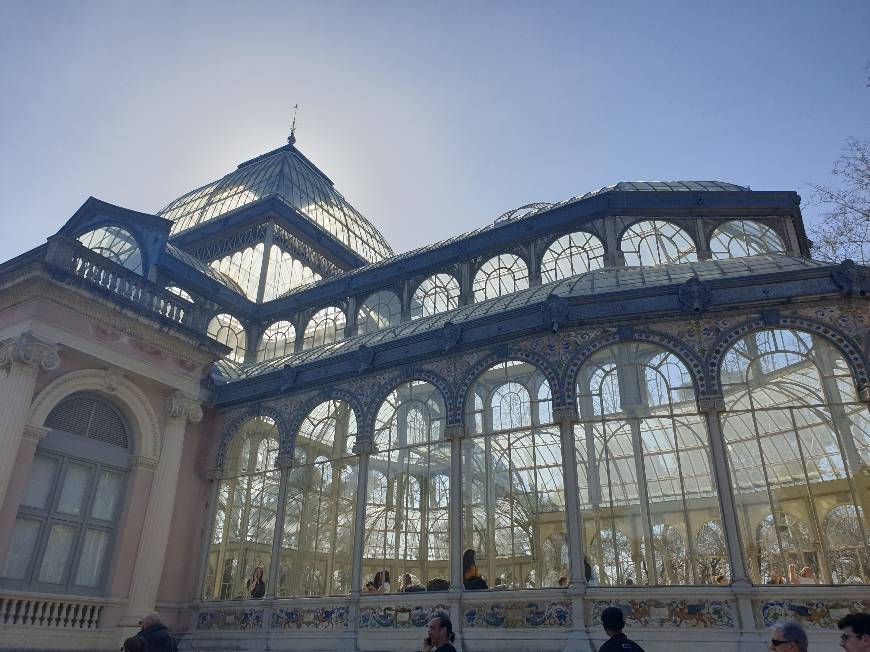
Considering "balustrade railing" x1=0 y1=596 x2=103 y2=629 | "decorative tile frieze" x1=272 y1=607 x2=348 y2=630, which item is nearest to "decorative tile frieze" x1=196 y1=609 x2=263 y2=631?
"decorative tile frieze" x1=272 y1=607 x2=348 y2=630

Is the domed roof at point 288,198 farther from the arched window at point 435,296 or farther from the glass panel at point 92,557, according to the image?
the glass panel at point 92,557

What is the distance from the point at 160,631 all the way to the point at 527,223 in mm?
14228

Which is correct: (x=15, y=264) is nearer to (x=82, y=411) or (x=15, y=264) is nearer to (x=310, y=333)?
(x=82, y=411)

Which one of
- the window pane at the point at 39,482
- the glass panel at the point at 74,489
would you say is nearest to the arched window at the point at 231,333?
the glass panel at the point at 74,489

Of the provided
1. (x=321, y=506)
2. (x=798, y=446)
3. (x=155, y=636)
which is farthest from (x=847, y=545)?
(x=155, y=636)

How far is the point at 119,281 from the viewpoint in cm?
1756

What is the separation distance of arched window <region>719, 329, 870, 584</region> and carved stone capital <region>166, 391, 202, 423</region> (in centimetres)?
1304

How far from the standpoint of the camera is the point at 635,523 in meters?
13.4

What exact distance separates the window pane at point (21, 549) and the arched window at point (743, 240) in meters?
17.1

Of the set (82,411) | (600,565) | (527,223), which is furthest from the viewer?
(527,223)

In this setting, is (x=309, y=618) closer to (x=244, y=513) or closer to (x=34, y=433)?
(x=244, y=513)

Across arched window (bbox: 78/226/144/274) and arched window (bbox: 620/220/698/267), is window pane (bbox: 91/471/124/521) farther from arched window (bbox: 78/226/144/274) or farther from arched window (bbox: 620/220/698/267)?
arched window (bbox: 620/220/698/267)

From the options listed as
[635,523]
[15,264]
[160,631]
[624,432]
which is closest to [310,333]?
[15,264]

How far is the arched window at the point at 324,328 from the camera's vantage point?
2203cm
